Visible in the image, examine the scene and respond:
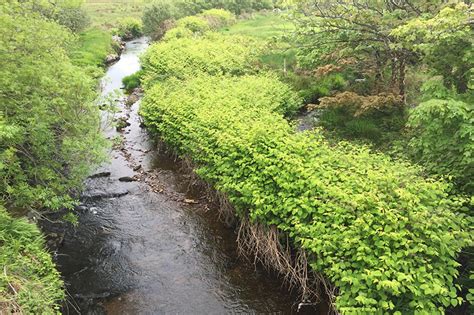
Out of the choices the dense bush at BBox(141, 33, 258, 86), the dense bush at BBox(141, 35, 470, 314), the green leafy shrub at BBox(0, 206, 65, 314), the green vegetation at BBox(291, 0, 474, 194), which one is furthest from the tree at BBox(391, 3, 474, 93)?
the dense bush at BBox(141, 33, 258, 86)

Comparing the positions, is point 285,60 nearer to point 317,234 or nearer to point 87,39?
point 317,234

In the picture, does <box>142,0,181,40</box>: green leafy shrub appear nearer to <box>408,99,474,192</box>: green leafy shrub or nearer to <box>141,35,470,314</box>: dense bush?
<box>141,35,470,314</box>: dense bush

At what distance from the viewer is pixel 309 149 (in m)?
12.0

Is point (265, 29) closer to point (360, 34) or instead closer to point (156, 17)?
point (156, 17)

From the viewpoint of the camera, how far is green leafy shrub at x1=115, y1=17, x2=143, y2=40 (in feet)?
204

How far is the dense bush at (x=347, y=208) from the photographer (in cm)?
768

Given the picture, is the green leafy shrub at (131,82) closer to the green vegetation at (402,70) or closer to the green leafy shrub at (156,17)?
the green vegetation at (402,70)

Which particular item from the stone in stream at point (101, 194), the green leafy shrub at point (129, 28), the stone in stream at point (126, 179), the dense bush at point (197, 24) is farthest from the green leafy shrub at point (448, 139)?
the green leafy shrub at point (129, 28)

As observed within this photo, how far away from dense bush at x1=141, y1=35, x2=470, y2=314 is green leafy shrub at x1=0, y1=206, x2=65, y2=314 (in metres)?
5.64

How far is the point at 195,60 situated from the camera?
26.9 meters

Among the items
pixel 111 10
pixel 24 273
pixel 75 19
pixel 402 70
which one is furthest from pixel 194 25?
pixel 111 10

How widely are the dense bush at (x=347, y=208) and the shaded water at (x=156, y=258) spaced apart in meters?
2.01

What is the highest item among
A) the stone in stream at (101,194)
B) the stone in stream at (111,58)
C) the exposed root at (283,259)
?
the exposed root at (283,259)

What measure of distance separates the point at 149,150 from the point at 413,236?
662 inches
